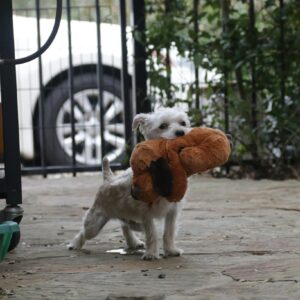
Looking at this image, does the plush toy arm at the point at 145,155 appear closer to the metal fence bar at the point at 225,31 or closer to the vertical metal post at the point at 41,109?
the metal fence bar at the point at 225,31

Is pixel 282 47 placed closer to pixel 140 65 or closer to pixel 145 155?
pixel 140 65

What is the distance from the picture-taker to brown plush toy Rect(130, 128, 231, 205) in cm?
337

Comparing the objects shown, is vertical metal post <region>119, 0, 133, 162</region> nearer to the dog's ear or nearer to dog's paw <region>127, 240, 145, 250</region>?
dog's paw <region>127, 240, 145, 250</region>

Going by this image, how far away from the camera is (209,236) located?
4.05m

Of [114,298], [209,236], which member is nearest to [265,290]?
[114,298]

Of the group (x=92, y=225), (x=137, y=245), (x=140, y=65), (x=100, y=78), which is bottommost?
(x=137, y=245)

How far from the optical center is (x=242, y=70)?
22.6 feet

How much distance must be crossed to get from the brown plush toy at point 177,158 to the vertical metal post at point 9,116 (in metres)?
0.57

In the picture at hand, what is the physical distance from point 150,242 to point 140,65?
3.68 meters

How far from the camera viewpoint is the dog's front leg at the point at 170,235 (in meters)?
3.56

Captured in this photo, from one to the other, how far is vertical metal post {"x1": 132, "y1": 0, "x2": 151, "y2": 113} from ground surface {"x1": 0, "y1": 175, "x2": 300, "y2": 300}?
172 cm

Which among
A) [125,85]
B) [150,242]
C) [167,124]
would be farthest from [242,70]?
[150,242]

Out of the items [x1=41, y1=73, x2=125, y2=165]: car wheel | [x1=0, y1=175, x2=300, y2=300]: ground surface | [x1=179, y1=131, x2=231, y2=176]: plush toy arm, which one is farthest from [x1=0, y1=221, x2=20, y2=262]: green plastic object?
[x1=41, y1=73, x2=125, y2=165]: car wheel

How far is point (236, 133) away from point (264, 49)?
742 mm
